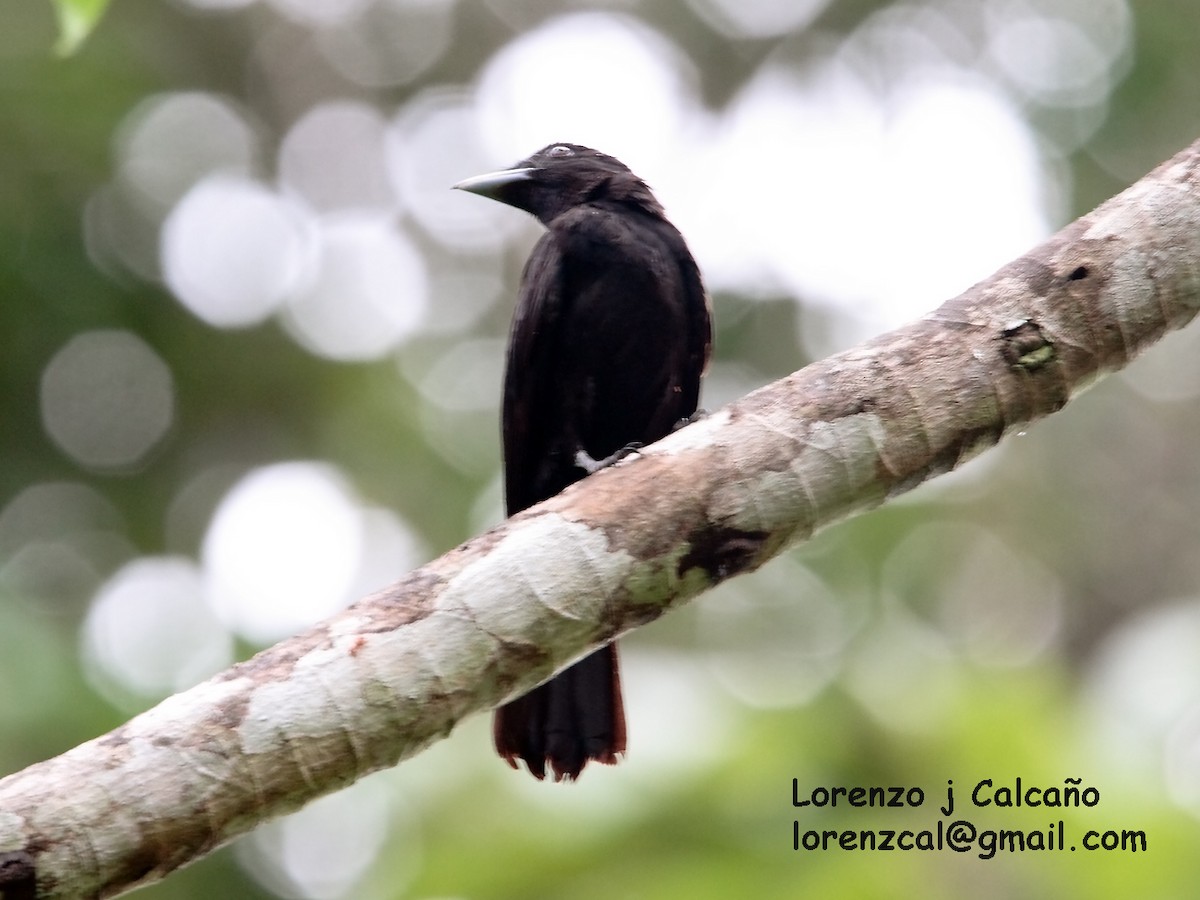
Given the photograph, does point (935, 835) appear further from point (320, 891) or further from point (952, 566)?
point (952, 566)

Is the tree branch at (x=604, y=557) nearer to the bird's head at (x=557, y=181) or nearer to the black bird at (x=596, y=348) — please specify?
the black bird at (x=596, y=348)

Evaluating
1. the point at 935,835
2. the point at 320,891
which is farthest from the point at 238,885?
the point at 935,835

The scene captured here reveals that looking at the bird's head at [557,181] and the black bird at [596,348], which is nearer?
the black bird at [596,348]

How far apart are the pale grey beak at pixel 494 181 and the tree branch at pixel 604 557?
6.05 feet

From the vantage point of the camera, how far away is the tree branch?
2.10 m

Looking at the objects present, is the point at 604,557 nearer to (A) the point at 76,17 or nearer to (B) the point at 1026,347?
(B) the point at 1026,347

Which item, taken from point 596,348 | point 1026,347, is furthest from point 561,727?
point 1026,347

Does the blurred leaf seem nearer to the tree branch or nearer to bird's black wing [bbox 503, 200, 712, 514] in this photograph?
the tree branch

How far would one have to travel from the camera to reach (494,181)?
427 cm

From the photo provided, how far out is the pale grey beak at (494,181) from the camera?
423 centimetres

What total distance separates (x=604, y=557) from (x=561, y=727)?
1.06 metres

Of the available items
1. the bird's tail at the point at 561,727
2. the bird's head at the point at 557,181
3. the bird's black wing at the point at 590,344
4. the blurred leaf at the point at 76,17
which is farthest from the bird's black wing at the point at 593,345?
the blurred leaf at the point at 76,17

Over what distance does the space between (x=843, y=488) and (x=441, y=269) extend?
246 inches

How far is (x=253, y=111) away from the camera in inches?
328
